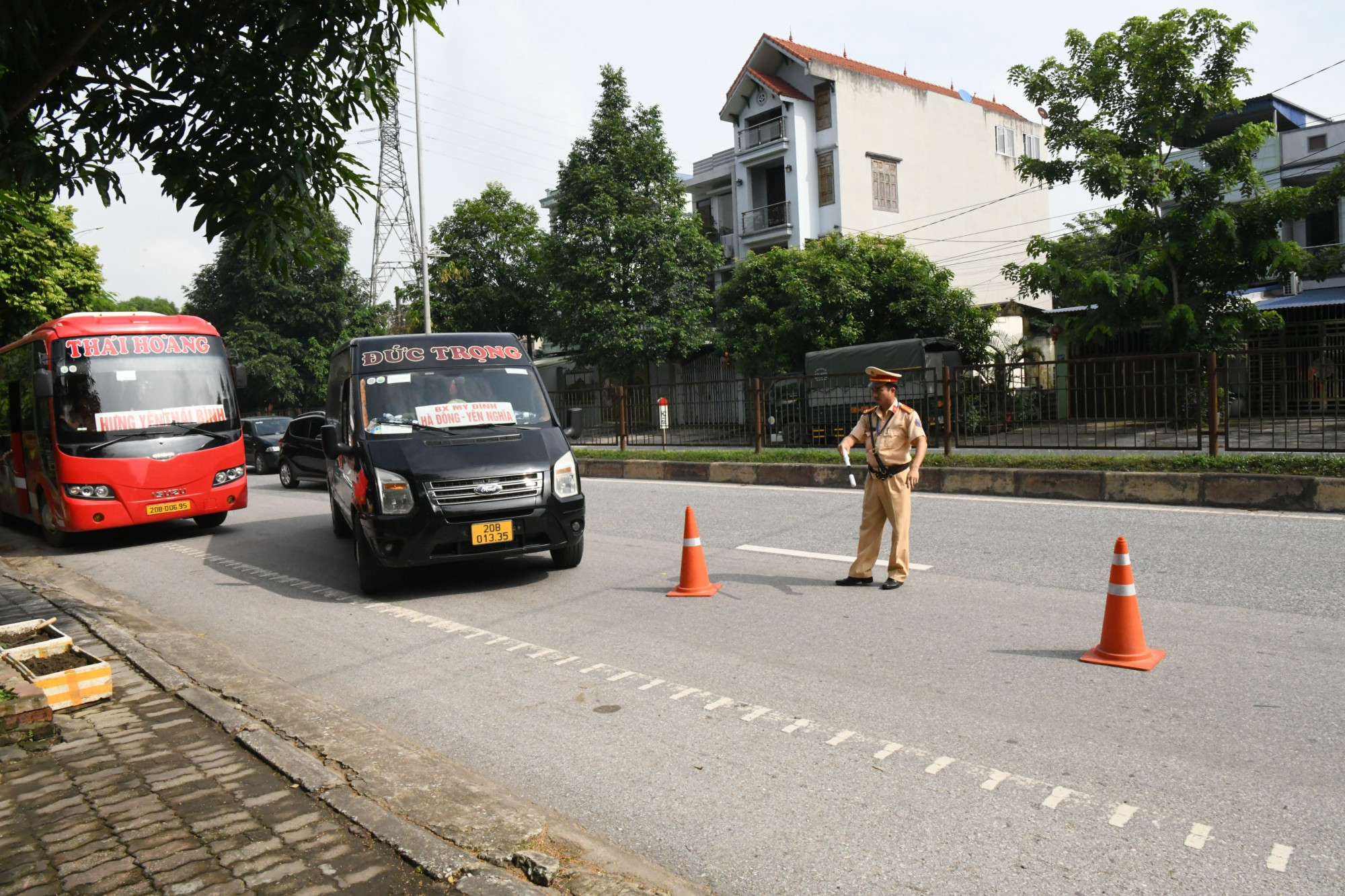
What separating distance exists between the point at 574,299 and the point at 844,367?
10.2 meters

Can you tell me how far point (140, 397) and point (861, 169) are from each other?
28657mm

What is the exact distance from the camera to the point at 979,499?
12.2m

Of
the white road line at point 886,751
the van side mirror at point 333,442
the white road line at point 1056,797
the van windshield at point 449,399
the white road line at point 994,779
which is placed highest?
the van windshield at point 449,399

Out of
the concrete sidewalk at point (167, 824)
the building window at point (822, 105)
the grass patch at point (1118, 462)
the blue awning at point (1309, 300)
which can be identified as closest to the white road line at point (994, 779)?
the concrete sidewalk at point (167, 824)

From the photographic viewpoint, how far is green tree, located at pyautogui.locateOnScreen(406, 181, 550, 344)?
37.8m

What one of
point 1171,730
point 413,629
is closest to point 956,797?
point 1171,730

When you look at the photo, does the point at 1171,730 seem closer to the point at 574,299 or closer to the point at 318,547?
the point at 318,547

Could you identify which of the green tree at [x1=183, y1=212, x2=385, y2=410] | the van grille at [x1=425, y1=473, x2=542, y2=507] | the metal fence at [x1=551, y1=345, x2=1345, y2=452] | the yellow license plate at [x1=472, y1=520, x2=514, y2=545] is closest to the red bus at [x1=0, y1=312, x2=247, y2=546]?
the metal fence at [x1=551, y1=345, x2=1345, y2=452]

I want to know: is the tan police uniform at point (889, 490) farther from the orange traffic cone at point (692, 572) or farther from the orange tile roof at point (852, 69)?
the orange tile roof at point (852, 69)

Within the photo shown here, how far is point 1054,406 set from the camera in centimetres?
1423

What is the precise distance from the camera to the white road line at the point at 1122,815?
138 inches

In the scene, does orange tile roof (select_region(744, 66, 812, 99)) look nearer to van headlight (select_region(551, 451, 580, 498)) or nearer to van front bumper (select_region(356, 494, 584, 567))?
van headlight (select_region(551, 451, 580, 498))

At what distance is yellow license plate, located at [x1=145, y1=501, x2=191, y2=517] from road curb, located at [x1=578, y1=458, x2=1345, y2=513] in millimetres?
8110

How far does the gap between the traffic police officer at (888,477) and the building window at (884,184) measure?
29978mm
